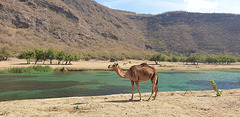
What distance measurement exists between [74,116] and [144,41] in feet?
556

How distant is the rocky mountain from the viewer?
10431 cm

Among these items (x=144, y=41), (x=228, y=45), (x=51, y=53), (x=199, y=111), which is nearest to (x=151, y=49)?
(x=144, y=41)

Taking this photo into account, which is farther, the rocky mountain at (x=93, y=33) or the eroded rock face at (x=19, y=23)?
the eroded rock face at (x=19, y=23)

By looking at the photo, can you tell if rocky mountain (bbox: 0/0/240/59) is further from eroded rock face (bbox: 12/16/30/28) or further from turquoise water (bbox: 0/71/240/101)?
turquoise water (bbox: 0/71/240/101)

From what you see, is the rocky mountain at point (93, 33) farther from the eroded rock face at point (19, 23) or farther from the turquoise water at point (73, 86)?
the turquoise water at point (73, 86)

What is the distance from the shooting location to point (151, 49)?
164 m

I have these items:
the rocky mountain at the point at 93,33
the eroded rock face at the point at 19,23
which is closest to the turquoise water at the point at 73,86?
the rocky mountain at the point at 93,33

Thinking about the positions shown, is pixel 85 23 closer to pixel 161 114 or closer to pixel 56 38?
pixel 56 38

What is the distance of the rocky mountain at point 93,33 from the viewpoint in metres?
104

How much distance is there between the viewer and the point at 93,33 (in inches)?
5679

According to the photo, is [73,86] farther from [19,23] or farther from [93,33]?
[93,33]

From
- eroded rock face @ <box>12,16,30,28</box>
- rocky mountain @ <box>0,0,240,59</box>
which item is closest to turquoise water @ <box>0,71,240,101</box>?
rocky mountain @ <box>0,0,240,59</box>

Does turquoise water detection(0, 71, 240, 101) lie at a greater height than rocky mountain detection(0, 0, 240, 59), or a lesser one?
lesser

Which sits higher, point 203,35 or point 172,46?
point 203,35
